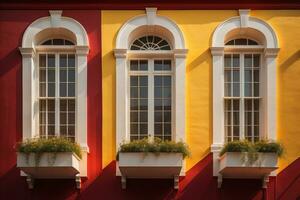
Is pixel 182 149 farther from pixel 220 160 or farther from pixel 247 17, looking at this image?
pixel 247 17

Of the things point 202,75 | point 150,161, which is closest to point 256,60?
point 202,75

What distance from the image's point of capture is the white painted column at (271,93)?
1755 cm

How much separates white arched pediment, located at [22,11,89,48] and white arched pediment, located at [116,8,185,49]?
960 millimetres

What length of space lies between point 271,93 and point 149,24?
372 cm

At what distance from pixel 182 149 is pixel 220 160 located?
120 cm

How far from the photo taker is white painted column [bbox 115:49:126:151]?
17.5 m

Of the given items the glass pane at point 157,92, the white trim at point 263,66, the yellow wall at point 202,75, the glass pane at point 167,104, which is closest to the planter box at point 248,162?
the white trim at point 263,66

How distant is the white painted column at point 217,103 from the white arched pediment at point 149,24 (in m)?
0.98

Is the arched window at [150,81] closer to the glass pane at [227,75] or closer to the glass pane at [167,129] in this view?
the glass pane at [167,129]

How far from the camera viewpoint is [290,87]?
58.2 feet

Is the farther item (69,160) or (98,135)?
(98,135)

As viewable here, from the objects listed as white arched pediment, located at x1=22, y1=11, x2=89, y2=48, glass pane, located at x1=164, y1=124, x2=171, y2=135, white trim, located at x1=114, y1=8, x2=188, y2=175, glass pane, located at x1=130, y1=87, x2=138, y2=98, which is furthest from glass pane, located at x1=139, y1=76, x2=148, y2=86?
white arched pediment, located at x1=22, y1=11, x2=89, y2=48

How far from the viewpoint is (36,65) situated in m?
18.0

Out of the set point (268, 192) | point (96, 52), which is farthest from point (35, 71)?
point (268, 192)
